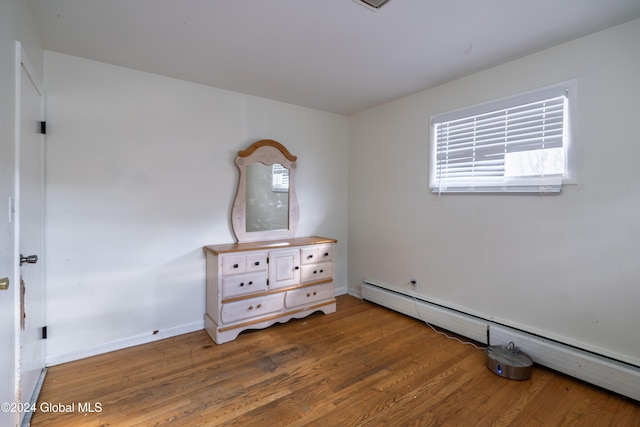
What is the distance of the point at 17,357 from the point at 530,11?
134 inches

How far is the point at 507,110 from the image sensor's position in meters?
2.47

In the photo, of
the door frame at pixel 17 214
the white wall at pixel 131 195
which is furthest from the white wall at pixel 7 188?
the white wall at pixel 131 195

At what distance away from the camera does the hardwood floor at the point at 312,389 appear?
1760 millimetres

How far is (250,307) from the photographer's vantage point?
9.27 ft

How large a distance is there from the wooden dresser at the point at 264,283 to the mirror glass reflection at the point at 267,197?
0.23 meters

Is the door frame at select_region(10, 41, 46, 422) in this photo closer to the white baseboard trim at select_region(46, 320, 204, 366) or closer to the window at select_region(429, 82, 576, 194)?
the white baseboard trim at select_region(46, 320, 204, 366)

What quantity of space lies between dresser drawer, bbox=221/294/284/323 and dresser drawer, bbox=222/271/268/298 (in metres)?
0.08

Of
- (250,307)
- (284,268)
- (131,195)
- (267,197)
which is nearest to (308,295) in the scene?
(284,268)

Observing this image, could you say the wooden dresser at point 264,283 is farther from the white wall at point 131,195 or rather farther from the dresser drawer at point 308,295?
the white wall at point 131,195

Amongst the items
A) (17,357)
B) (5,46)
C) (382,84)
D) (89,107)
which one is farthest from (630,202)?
(89,107)

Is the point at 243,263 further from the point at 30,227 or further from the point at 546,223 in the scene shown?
the point at 546,223

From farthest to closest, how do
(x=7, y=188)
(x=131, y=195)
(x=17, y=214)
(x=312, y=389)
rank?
1. (x=131, y=195)
2. (x=312, y=389)
3. (x=17, y=214)
4. (x=7, y=188)

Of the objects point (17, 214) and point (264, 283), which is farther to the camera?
point (264, 283)

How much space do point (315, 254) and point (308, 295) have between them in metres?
0.44
